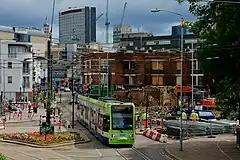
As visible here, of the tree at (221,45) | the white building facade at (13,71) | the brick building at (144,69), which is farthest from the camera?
the brick building at (144,69)

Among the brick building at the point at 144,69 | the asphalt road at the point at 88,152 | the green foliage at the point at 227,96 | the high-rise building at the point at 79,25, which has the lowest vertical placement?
the asphalt road at the point at 88,152

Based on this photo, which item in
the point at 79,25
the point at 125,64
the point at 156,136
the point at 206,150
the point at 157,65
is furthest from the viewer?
the point at 79,25

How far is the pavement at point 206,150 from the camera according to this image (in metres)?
32.1

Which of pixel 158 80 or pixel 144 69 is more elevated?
pixel 144 69

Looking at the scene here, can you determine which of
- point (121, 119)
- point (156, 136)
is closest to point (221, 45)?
point (121, 119)

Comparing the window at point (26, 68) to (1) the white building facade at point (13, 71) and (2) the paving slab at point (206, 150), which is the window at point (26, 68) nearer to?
(1) the white building facade at point (13, 71)

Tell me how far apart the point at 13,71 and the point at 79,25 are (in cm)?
5305

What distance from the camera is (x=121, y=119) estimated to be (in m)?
36.5

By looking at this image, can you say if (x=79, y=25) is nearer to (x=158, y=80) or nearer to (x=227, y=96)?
(x=158, y=80)

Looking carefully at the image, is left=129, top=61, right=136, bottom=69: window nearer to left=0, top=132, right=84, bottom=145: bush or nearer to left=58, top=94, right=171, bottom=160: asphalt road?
left=58, top=94, right=171, bottom=160: asphalt road

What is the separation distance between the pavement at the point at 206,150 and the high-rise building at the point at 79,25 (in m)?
96.1

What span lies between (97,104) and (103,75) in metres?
65.7

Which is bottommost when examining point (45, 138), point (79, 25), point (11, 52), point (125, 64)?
point (45, 138)

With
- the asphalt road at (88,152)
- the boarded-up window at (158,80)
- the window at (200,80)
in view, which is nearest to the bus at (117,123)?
the asphalt road at (88,152)
